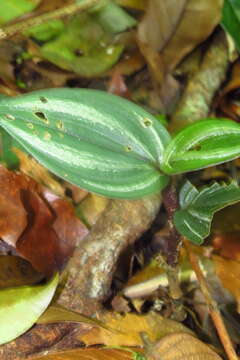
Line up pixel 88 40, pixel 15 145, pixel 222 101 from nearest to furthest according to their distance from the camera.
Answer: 1. pixel 15 145
2. pixel 222 101
3. pixel 88 40

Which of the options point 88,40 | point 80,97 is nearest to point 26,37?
point 88,40

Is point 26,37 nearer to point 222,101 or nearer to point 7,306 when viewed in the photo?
point 222,101

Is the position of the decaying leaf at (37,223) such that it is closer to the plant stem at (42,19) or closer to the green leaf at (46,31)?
the plant stem at (42,19)

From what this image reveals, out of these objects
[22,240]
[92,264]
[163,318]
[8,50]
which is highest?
[8,50]

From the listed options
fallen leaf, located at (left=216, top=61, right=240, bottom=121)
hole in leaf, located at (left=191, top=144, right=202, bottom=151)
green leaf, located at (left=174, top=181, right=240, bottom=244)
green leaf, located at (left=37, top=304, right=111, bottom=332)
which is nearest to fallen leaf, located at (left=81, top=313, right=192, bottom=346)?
green leaf, located at (left=37, top=304, right=111, bottom=332)

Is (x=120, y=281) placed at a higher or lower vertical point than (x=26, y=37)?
lower

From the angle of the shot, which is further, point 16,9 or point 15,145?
point 16,9
